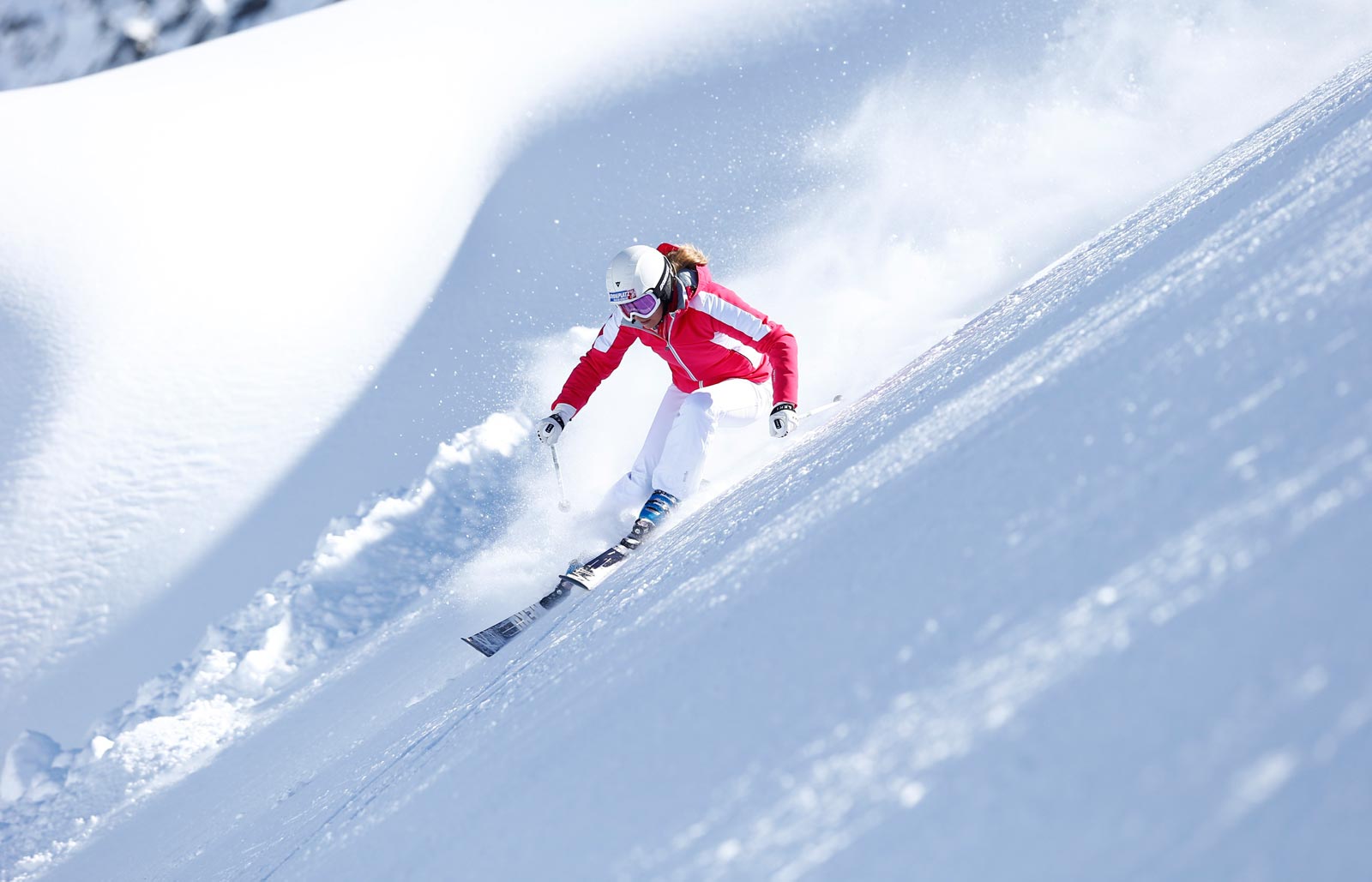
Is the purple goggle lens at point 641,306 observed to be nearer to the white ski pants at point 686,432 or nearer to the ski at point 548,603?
the white ski pants at point 686,432

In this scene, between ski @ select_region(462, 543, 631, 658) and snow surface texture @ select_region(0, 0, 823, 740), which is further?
snow surface texture @ select_region(0, 0, 823, 740)

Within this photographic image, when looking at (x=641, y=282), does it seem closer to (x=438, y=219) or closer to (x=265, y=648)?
(x=265, y=648)

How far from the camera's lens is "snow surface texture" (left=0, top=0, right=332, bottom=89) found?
18203 millimetres

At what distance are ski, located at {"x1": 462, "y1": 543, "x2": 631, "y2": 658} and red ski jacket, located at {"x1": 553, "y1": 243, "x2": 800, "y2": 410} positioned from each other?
92cm

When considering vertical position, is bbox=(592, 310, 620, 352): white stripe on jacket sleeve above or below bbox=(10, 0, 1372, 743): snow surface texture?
below

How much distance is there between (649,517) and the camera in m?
3.95

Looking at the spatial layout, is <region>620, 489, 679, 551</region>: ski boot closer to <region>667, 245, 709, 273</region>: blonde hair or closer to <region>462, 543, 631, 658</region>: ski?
<region>462, 543, 631, 658</region>: ski

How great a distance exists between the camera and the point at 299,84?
8.00 meters

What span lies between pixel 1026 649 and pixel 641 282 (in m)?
2.93

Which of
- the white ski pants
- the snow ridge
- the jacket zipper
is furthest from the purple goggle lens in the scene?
the snow ridge

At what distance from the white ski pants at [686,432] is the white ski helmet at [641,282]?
1.44 feet

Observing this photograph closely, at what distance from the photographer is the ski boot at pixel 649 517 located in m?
3.85

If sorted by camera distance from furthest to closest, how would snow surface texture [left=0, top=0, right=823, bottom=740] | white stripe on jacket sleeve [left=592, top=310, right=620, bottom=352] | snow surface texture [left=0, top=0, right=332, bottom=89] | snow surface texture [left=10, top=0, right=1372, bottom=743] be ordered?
1. snow surface texture [left=0, top=0, right=332, bottom=89]
2. snow surface texture [left=10, top=0, right=1372, bottom=743]
3. snow surface texture [left=0, top=0, right=823, bottom=740]
4. white stripe on jacket sleeve [left=592, top=310, right=620, bottom=352]

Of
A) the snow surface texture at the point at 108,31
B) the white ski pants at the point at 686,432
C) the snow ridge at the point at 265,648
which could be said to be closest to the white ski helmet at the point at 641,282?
the white ski pants at the point at 686,432
